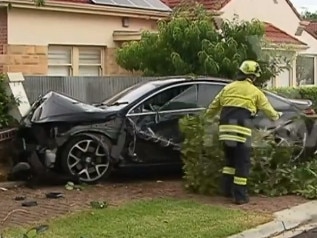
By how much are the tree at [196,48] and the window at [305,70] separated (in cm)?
1077

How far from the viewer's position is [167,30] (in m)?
16.4

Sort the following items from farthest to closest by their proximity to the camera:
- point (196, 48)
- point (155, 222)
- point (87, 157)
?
point (196, 48) → point (87, 157) → point (155, 222)

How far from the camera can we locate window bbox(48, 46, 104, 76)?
18.9m

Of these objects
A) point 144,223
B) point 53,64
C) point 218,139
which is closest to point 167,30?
point 53,64

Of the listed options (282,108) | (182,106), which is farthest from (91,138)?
(282,108)

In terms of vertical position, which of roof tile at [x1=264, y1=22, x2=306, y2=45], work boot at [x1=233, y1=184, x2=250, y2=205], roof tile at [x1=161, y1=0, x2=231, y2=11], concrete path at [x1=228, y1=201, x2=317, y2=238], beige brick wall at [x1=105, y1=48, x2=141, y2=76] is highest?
roof tile at [x1=161, y1=0, x2=231, y2=11]

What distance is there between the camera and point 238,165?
30.8ft

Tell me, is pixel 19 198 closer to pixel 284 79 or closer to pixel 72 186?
pixel 72 186

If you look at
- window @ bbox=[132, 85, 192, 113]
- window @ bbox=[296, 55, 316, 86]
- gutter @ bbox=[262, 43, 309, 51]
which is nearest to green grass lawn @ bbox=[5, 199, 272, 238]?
window @ bbox=[132, 85, 192, 113]

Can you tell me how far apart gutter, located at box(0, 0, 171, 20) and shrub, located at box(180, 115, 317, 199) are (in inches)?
319

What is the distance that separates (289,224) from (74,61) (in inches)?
458

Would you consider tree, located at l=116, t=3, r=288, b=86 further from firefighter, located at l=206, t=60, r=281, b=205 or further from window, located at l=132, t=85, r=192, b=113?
firefighter, located at l=206, t=60, r=281, b=205

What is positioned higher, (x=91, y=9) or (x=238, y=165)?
(x=91, y=9)

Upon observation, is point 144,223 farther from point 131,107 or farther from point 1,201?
point 131,107
